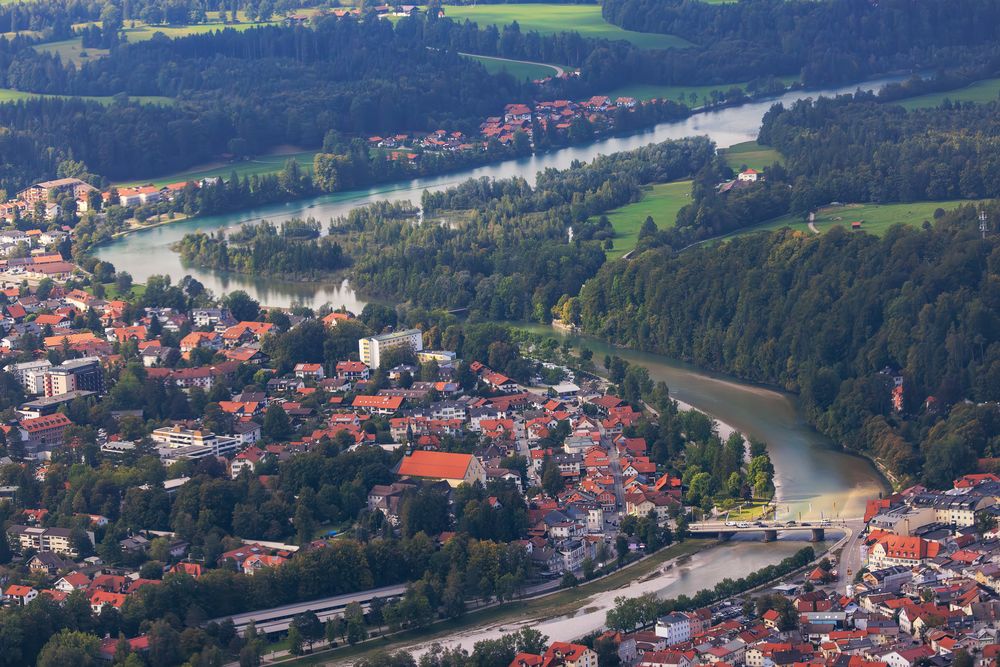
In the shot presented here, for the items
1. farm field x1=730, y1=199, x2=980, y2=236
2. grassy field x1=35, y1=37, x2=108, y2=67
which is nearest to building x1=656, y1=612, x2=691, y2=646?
farm field x1=730, y1=199, x2=980, y2=236

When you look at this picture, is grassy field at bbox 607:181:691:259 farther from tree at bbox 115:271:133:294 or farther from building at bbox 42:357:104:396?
building at bbox 42:357:104:396

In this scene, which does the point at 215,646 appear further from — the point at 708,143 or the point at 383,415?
the point at 708,143

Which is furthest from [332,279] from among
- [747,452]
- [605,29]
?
[605,29]

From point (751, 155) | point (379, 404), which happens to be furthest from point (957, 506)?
point (751, 155)

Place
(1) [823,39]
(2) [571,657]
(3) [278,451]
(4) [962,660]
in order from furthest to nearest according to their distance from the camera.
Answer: (1) [823,39] → (3) [278,451] → (2) [571,657] → (4) [962,660]

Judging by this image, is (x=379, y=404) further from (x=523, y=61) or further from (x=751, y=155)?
(x=523, y=61)

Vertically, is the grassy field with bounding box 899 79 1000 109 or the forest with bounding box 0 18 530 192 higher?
the grassy field with bounding box 899 79 1000 109

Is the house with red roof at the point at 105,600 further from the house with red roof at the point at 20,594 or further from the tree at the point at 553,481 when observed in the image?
the tree at the point at 553,481
